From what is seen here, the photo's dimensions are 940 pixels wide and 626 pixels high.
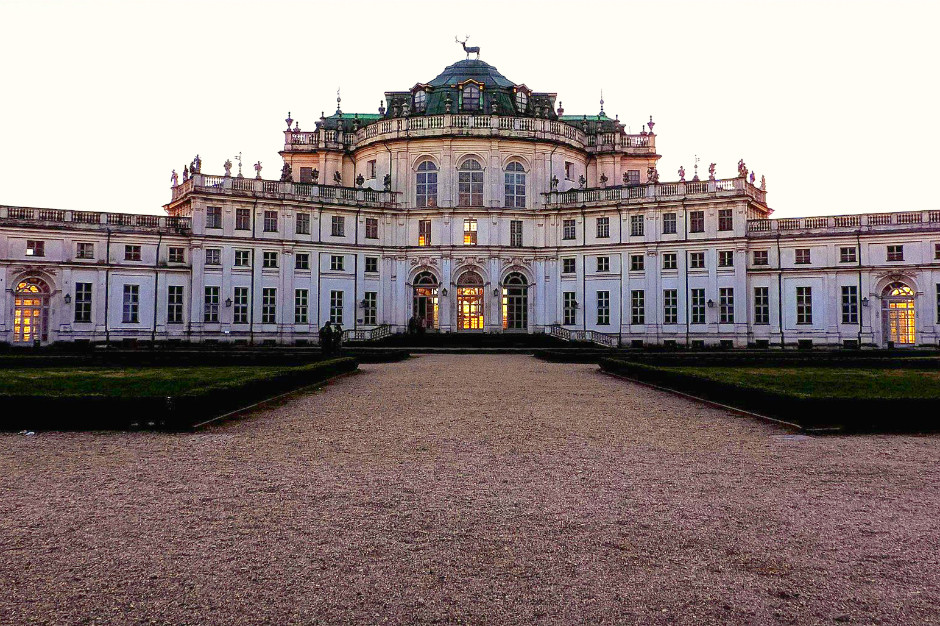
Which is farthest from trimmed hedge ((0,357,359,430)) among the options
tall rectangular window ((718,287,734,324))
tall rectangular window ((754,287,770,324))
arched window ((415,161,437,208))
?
tall rectangular window ((754,287,770,324))

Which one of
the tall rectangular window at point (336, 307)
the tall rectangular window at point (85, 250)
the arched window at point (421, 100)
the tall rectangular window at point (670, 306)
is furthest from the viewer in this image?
the arched window at point (421, 100)

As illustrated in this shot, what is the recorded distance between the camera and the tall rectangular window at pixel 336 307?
52156 mm

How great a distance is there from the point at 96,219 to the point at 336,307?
55.9 ft

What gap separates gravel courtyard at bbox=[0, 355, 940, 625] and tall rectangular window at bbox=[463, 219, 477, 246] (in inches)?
1655

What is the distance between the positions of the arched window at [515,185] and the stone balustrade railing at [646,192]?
189 cm

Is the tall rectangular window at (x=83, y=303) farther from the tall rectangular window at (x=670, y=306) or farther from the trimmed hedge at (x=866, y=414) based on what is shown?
the trimmed hedge at (x=866, y=414)

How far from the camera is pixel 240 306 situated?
49.9m

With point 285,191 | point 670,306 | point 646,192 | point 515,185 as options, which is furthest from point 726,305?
point 285,191

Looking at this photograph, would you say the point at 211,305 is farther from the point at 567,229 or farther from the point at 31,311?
the point at 567,229

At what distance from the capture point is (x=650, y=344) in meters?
51.0

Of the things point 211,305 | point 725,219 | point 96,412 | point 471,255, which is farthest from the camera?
point 471,255

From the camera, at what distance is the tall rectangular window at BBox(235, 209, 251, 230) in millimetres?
50469

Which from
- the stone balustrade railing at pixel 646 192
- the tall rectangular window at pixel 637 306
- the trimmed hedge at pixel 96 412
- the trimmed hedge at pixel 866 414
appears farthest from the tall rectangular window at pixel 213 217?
the trimmed hedge at pixel 866 414

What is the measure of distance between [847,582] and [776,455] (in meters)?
5.47
